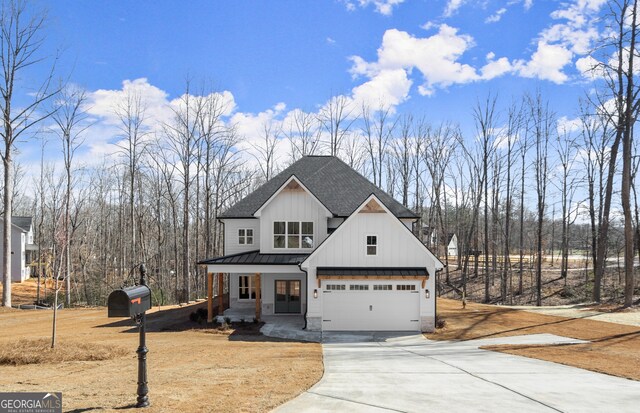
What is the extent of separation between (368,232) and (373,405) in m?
12.3

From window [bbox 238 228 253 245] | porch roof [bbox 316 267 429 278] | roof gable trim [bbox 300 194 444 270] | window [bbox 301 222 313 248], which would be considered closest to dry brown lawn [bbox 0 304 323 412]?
porch roof [bbox 316 267 429 278]

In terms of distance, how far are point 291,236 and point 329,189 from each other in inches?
Answer: 185

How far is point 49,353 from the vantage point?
37.2 feet

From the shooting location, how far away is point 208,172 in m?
32.5

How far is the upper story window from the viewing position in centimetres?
Answer: 2205

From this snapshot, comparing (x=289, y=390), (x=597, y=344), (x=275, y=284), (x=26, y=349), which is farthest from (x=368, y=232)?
(x=26, y=349)

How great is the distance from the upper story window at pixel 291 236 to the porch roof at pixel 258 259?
653 millimetres

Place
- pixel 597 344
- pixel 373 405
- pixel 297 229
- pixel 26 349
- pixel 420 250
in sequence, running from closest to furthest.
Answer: pixel 373 405 → pixel 26 349 → pixel 597 344 → pixel 420 250 → pixel 297 229

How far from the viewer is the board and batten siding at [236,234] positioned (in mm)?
23703

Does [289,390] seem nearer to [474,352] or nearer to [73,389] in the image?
[73,389]

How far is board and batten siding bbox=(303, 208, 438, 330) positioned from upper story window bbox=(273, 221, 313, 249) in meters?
2.91

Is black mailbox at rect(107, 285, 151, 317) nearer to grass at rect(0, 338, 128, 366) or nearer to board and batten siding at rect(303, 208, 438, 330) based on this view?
grass at rect(0, 338, 128, 366)

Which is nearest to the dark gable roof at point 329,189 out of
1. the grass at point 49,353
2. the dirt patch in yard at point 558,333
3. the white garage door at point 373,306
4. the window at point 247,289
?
the window at point 247,289

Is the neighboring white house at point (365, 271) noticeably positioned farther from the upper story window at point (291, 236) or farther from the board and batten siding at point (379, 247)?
the upper story window at point (291, 236)
